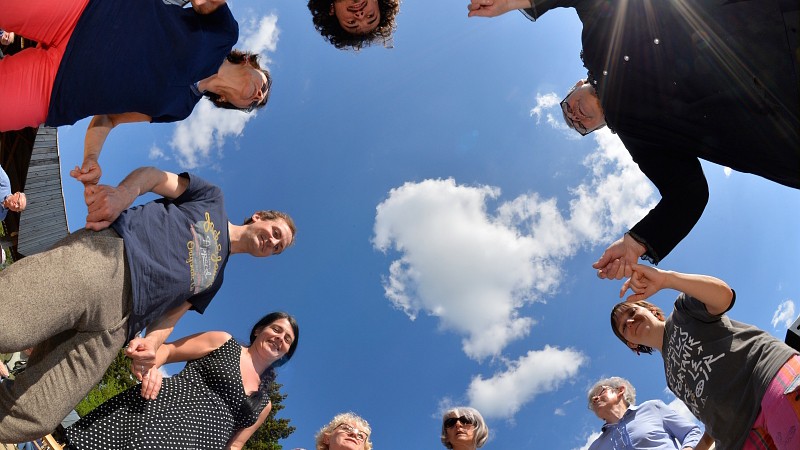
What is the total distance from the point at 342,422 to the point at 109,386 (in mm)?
20770

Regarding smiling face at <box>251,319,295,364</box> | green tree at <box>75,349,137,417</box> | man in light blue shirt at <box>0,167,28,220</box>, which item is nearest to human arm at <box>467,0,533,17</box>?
smiling face at <box>251,319,295,364</box>

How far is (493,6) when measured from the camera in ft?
7.06

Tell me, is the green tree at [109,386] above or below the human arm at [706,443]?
below

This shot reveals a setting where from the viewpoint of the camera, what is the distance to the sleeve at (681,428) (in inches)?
163

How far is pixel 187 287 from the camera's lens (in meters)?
2.78

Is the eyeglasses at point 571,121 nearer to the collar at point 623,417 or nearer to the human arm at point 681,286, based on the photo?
the human arm at point 681,286

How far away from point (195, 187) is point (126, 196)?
0.56 metres

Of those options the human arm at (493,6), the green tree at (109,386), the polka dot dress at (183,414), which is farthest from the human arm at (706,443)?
the green tree at (109,386)

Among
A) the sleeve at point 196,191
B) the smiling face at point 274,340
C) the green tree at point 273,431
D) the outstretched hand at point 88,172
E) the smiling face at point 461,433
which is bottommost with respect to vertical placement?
the green tree at point 273,431

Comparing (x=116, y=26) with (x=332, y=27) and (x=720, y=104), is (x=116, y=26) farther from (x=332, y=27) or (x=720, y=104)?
(x=720, y=104)

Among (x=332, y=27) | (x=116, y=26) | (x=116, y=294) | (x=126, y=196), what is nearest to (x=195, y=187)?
(x=126, y=196)

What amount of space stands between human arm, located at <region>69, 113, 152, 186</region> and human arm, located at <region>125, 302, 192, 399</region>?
100 centimetres

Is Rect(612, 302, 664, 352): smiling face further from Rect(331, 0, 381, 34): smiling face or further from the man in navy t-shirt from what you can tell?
the man in navy t-shirt

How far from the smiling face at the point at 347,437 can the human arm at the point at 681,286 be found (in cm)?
279
